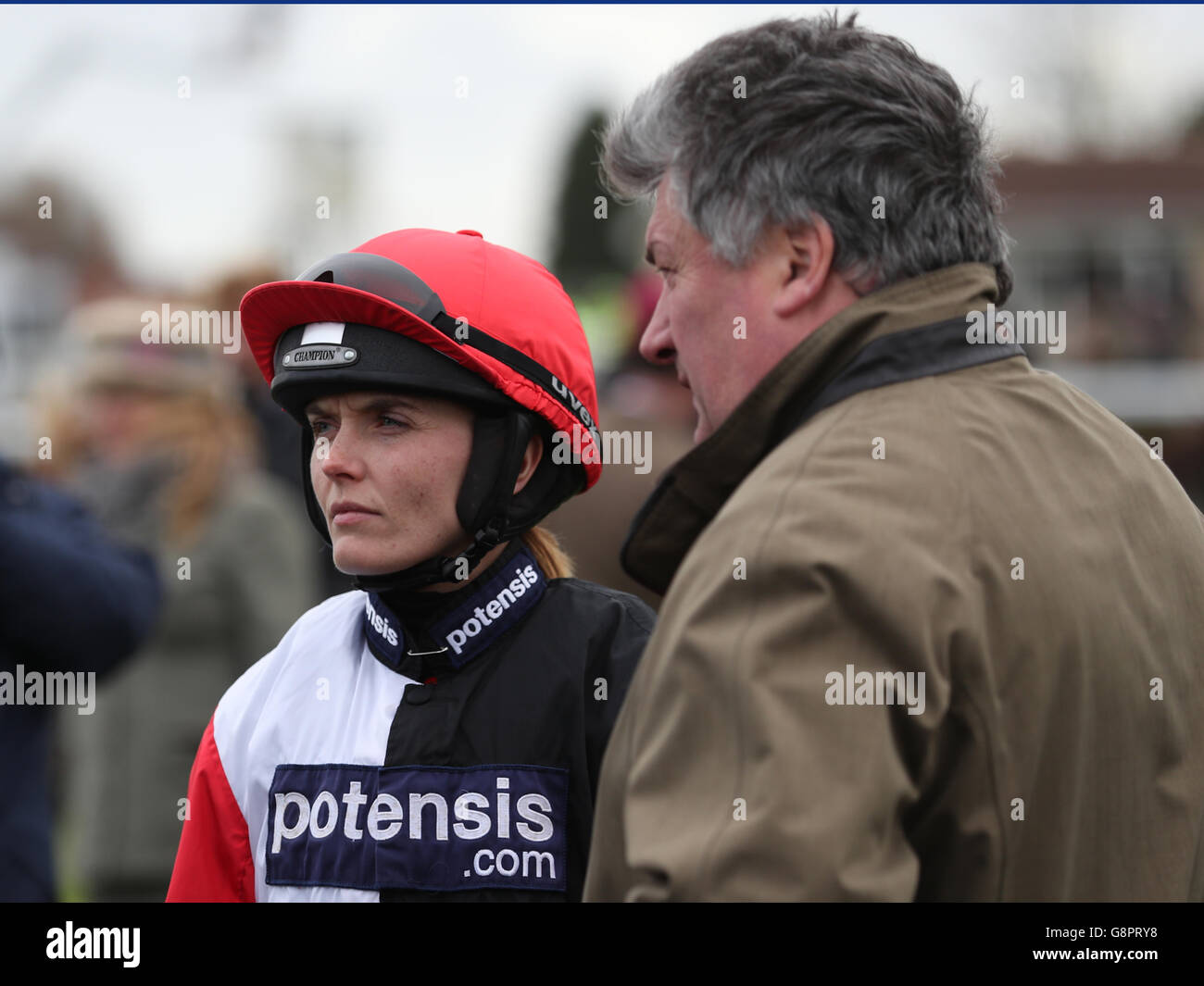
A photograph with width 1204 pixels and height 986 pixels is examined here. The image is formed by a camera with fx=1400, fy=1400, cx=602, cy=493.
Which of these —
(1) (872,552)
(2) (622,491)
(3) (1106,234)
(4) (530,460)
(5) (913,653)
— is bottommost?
(5) (913,653)

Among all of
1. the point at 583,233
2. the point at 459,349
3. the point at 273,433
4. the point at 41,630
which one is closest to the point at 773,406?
the point at 459,349

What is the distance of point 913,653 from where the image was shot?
61.6 inches

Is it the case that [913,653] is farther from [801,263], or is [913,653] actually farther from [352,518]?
[352,518]

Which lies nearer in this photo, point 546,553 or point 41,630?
point 546,553

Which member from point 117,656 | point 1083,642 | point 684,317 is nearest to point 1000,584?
point 1083,642

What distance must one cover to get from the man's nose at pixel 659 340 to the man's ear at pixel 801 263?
10.0 inches

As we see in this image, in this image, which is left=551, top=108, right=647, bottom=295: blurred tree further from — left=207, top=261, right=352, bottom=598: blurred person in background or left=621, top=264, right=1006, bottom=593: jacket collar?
left=621, top=264, right=1006, bottom=593: jacket collar

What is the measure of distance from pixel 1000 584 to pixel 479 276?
129cm

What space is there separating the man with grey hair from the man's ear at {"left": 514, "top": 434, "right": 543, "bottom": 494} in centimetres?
54

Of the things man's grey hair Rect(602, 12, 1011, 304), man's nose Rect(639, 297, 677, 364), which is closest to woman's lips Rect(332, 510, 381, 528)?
man's nose Rect(639, 297, 677, 364)

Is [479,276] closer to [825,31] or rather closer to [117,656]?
[825,31]

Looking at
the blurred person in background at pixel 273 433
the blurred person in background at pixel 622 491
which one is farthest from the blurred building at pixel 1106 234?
the blurred person in background at pixel 622 491

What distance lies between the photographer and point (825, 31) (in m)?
2.04

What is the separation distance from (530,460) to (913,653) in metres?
1.26
